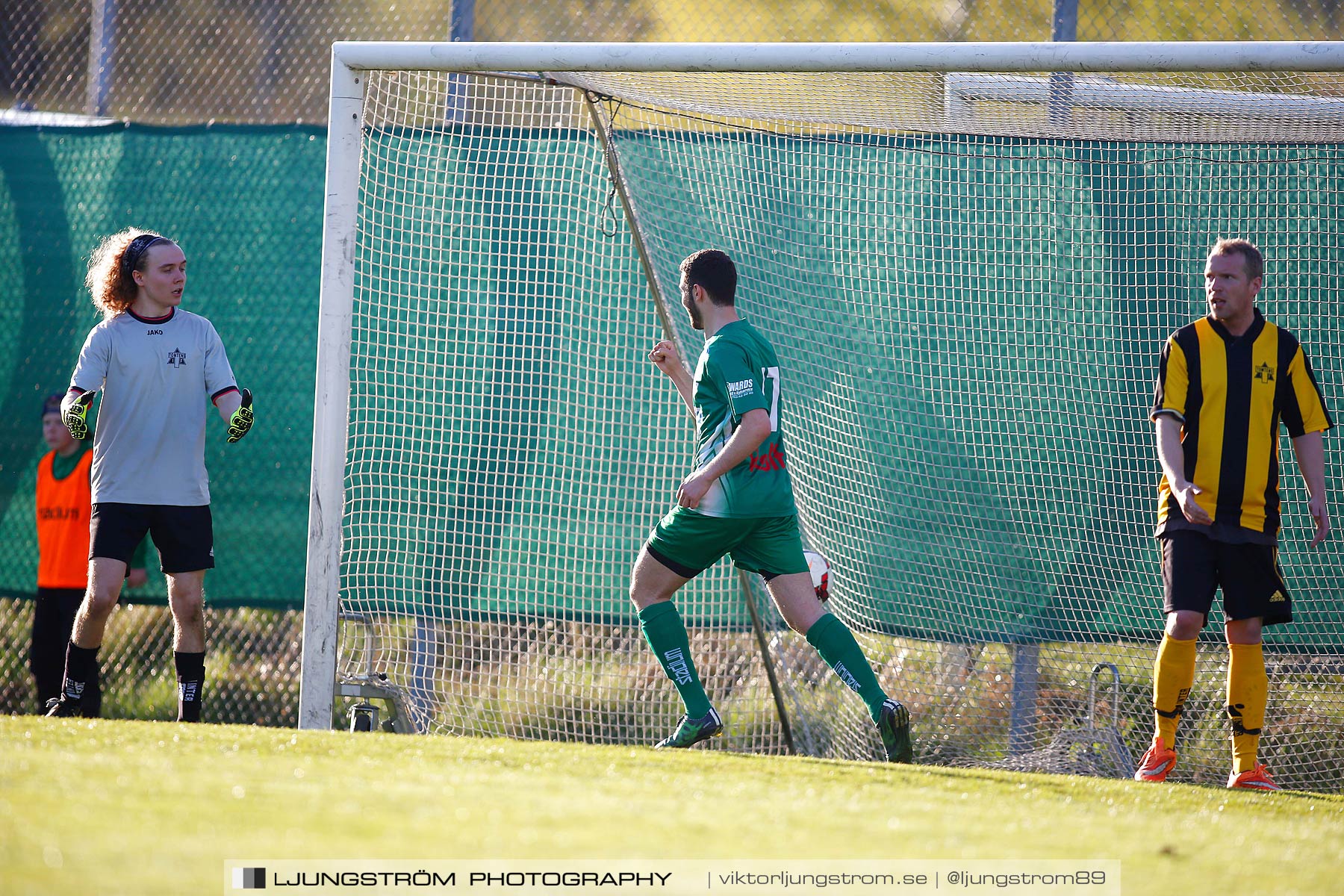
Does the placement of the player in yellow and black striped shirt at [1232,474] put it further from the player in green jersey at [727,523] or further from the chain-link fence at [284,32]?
the chain-link fence at [284,32]

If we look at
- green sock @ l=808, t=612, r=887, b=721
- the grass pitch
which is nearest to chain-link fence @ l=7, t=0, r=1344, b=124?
green sock @ l=808, t=612, r=887, b=721

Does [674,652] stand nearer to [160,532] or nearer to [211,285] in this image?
[160,532]

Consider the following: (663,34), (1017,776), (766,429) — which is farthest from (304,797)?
(663,34)

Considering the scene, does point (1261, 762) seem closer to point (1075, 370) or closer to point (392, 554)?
point (1075, 370)

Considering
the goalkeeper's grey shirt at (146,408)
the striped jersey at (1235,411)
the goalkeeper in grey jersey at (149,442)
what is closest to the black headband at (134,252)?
the goalkeeper in grey jersey at (149,442)

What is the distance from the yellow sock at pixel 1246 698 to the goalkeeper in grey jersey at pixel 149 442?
3.35 m

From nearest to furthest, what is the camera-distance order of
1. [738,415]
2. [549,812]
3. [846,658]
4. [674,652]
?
[549,812], [738,415], [846,658], [674,652]

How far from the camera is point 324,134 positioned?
5871 mm

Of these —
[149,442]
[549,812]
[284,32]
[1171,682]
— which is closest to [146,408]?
[149,442]

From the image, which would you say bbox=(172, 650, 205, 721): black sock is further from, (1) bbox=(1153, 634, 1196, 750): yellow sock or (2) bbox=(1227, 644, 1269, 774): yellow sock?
(2) bbox=(1227, 644, 1269, 774): yellow sock

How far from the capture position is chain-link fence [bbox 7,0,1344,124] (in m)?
6.40

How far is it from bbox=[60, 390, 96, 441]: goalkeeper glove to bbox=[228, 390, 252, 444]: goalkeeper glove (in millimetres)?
453

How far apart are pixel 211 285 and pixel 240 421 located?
191 cm

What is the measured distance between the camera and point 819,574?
434 centimetres
